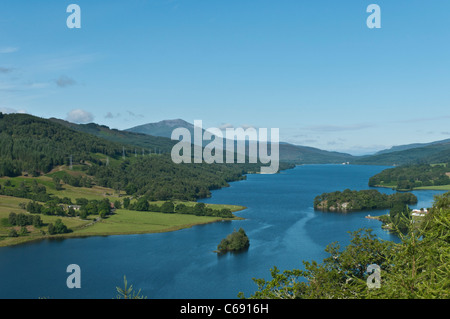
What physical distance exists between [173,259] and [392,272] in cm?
4781

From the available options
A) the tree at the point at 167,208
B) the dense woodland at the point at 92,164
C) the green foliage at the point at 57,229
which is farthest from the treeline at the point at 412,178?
the green foliage at the point at 57,229

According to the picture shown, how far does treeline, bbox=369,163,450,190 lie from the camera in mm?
158550

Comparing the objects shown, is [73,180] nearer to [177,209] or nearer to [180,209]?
[177,209]

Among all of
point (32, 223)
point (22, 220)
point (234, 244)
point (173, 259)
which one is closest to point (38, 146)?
point (32, 223)

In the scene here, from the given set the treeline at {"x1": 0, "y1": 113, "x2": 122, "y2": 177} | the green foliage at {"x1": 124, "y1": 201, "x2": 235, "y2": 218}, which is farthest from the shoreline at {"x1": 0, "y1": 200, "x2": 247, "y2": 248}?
the treeline at {"x1": 0, "y1": 113, "x2": 122, "y2": 177}

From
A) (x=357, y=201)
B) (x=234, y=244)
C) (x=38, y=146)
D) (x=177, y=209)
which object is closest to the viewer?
(x=234, y=244)

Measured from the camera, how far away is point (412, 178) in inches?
6737

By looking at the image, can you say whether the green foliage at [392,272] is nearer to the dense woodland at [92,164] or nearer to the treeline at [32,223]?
the treeline at [32,223]

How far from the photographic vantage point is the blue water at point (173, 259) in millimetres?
44469

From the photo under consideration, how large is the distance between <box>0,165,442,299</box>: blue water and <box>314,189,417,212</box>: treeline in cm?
1723

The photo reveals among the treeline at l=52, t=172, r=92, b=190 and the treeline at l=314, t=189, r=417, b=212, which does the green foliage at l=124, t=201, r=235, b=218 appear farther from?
the treeline at l=314, t=189, r=417, b=212

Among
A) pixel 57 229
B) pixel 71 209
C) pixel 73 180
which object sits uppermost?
pixel 73 180

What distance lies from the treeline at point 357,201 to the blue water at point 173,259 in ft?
56.5
